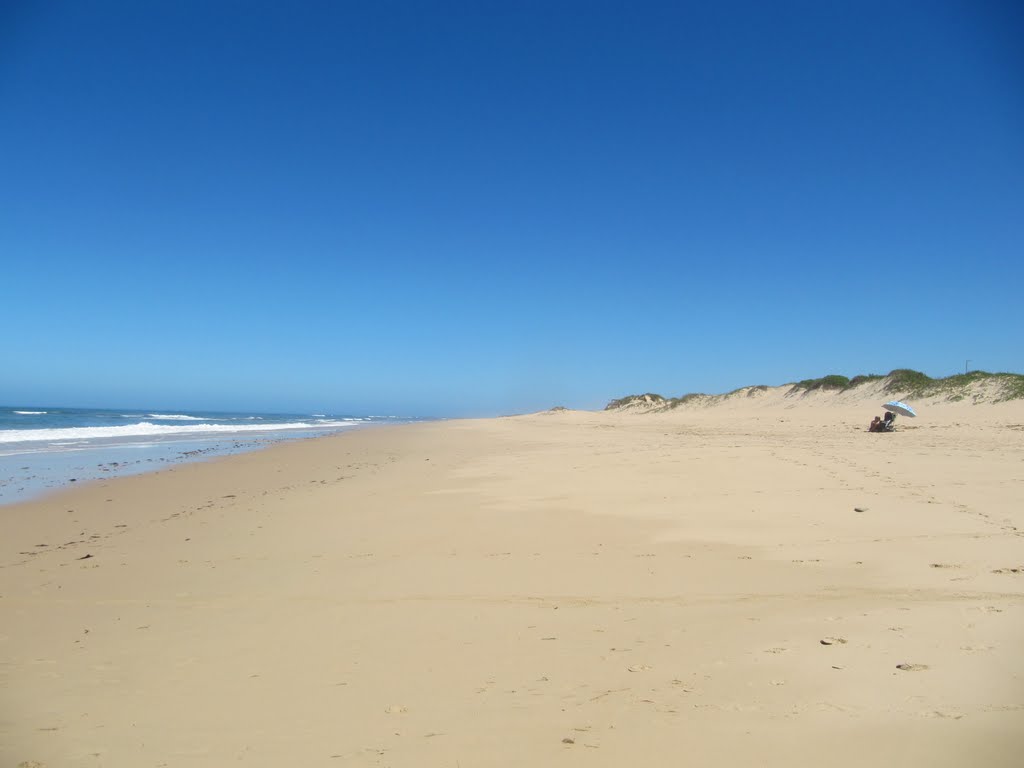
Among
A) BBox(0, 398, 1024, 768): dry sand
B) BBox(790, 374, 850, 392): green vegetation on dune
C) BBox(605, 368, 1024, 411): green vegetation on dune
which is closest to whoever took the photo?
BBox(0, 398, 1024, 768): dry sand

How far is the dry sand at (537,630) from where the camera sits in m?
2.75

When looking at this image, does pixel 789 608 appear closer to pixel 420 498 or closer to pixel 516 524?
pixel 516 524

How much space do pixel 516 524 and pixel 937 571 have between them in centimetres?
437

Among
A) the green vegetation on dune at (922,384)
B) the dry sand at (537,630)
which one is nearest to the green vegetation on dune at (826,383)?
the green vegetation on dune at (922,384)

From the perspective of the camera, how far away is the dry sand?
108 inches

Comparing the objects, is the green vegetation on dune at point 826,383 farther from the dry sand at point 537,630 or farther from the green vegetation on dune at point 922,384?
the dry sand at point 537,630

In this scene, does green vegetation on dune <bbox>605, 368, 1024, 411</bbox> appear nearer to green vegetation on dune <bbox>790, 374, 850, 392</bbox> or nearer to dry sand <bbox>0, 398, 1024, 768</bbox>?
green vegetation on dune <bbox>790, 374, 850, 392</bbox>

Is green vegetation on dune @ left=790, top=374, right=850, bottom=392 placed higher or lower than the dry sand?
higher

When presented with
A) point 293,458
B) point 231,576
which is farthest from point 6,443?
point 231,576

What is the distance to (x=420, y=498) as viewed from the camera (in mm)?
9758

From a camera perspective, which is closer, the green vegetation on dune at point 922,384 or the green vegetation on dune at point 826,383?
the green vegetation on dune at point 922,384

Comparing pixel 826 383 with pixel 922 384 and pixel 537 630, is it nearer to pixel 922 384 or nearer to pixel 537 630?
pixel 922 384

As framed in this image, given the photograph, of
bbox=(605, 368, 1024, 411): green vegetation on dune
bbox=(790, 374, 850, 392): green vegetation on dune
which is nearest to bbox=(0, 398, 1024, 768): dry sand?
bbox=(605, 368, 1024, 411): green vegetation on dune

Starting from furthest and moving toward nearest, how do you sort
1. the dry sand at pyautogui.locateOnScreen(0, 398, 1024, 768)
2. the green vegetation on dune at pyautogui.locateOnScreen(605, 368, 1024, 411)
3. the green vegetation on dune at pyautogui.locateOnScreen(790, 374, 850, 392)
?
the green vegetation on dune at pyautogui.locateOnScreen(790, 374, 850, 392), the green vegetation on dune at pyautogui.locateOnScreen(605, 368, 1024, 411), the dry sand at pyautogui.locateOnScreen(0, 398, 1024, 768)
